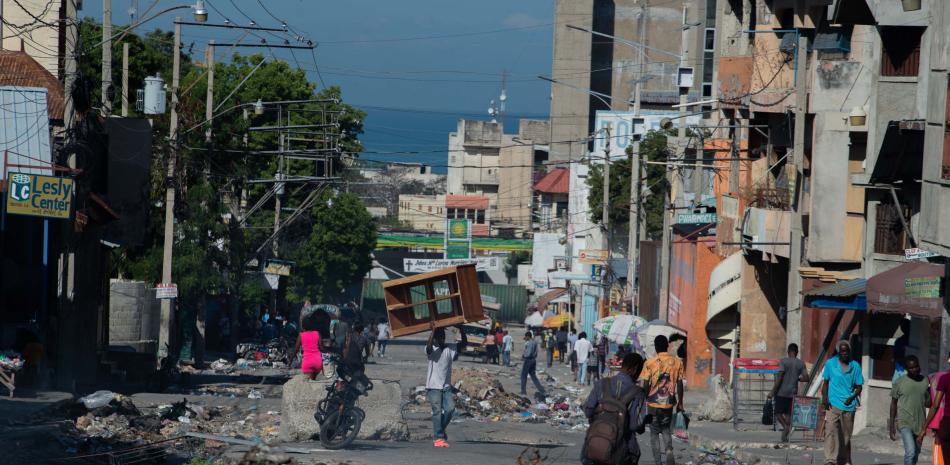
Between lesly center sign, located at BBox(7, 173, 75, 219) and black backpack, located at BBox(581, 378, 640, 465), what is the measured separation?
43.1ft

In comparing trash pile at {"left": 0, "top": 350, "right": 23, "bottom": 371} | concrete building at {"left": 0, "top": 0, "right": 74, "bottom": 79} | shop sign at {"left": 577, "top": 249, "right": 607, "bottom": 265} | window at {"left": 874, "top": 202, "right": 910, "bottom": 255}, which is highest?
concrete building at {"left": 0, "top": 0, "right": 74, "bottom": 79}

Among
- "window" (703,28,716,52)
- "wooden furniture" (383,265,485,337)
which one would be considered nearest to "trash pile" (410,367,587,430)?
"wooden furniture" (383,265,485,337)

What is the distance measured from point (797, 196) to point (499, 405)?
24.2 ft

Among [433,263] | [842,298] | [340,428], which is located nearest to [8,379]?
[340,428]

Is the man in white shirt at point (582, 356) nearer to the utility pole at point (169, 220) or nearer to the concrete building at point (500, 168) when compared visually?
the utility pole at point (169, 220)

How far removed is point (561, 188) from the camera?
91.9m

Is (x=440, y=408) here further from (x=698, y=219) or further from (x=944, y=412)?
(x=698, y=219)

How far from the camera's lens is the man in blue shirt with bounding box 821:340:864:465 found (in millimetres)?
15812

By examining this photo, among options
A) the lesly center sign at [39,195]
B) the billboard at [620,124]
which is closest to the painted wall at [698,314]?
the lesly center sign at [39,195]

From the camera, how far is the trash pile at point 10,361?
20.2m

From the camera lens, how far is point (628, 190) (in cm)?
6391

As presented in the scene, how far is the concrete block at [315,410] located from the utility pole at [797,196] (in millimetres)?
10693

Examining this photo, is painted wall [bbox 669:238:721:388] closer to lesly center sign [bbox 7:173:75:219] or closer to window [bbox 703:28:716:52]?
window [bbox 703:28:716:52]

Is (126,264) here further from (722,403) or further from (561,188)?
(561,188)
